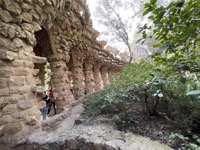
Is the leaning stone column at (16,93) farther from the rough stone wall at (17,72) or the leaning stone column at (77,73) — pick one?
the leaning stone column at (77,73)

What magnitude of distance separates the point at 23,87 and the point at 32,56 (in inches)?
23.6

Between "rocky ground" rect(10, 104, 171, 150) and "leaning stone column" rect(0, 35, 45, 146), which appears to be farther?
"leaning stone column" rect(0, 35, 45, 146)

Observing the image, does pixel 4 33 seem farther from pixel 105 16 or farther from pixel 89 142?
pixel 105 16

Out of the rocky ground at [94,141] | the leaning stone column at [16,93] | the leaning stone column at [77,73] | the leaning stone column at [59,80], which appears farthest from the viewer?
the leaning stone column at [77,73]

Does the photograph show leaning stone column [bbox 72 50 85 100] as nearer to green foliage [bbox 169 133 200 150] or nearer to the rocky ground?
the rocky ground

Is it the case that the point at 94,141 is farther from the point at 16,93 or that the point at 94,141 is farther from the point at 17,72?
the point at 17,72

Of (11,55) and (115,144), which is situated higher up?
(11,55)

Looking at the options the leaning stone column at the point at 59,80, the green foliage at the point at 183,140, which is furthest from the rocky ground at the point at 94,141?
the leaning stone column at the point at 59,80

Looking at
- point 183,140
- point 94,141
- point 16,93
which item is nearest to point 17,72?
point 16,93

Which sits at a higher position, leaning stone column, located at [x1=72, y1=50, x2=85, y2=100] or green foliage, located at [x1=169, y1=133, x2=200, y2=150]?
leaning stone column, located at [x1=72, y1=50, x2=85, y2=100]

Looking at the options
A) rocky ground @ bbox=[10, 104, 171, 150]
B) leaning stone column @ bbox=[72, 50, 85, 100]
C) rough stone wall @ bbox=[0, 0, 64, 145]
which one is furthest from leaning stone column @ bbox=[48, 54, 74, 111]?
rocky ground @ bbox=[10, 104, 171, 150]

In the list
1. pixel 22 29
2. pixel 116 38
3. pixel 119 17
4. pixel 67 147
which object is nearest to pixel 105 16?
pixel 119 17

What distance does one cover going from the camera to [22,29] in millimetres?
2244

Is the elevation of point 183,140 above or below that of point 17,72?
below
